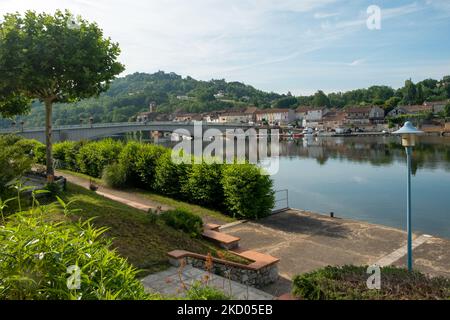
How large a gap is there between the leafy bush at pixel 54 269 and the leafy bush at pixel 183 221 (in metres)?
5.61

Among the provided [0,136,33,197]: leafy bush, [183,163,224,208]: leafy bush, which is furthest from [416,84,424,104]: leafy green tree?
[0,136,33,197]: leafy bush

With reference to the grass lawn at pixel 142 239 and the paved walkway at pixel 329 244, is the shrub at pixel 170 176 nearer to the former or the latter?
the paved walkway at pixel 329 244

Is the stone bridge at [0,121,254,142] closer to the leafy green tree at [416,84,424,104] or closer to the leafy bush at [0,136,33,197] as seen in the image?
the leafy bush at [0,136,33,197]

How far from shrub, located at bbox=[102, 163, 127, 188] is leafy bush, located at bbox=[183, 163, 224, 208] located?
457cm

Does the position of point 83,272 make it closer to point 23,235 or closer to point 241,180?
point 23,235

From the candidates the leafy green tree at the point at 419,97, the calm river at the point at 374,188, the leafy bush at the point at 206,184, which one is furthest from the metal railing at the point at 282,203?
the leafy green tree at the point at 419,97

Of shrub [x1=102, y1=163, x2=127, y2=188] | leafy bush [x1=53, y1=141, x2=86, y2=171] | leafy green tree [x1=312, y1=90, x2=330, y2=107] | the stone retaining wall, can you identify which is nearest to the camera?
the stone retaining wall

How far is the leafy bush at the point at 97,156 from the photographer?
21734mm

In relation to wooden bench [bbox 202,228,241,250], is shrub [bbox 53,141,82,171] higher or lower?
higher

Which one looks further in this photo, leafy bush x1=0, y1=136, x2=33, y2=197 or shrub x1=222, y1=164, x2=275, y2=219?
shrub x1=222, y1=164, x2=275, y2=219

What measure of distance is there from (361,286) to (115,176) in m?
16.4

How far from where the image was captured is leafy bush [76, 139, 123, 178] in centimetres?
2173

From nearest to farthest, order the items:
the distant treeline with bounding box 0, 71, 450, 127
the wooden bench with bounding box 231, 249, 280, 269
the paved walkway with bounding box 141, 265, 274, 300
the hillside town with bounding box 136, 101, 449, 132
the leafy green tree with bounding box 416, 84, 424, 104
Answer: the paved walkway with bounding box 141, 265, 274, 300
the wooden bench with bounding box 231, 249, 280, 269
the distant treeline with bounding box 0, 71, 450, 127
the hillside town with bounding box 136, 101, 449, 132
the leafy green tree with bounding box 416, 84, 424, 104

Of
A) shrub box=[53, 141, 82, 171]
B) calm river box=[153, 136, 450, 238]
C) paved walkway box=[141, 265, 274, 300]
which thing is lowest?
calm river box=[153, 136, 450, 238]
